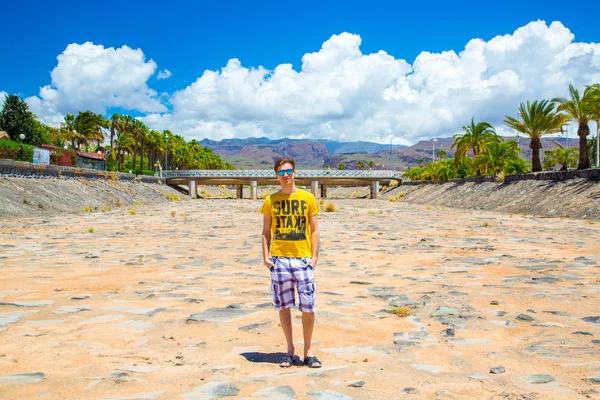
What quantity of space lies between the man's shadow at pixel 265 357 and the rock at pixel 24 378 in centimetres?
214

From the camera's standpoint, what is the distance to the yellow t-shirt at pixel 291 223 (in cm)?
552

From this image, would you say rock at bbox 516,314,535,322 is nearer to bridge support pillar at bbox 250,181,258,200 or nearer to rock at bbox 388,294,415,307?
rock at bbox 388,294,415,307

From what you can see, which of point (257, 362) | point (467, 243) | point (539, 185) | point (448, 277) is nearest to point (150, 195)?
point (539, 185)

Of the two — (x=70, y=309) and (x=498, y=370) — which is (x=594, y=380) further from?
(x=70, y=309)

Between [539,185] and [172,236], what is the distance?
33.7 metres

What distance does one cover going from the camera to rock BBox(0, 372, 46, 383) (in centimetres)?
492

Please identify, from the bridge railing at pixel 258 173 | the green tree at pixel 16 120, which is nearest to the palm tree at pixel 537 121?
the bridge railing at pixel 258 173

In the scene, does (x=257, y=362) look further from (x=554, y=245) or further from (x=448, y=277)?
(x=554, y=245)

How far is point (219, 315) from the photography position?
25.8 ft

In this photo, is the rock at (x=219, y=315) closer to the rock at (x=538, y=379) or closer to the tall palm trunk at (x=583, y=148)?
the rock at (x=538, y=379)

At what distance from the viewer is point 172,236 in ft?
70.3

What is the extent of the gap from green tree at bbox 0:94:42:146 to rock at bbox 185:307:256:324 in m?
87.0

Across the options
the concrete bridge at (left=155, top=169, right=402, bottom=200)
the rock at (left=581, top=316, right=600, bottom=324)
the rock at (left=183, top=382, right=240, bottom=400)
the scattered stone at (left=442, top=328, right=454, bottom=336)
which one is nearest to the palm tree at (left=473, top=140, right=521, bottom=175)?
the concrete bridge at (left=155, top=169, right=402, bottom=200)

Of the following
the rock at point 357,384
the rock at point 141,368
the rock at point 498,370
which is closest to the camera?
the rock at point 357,384
